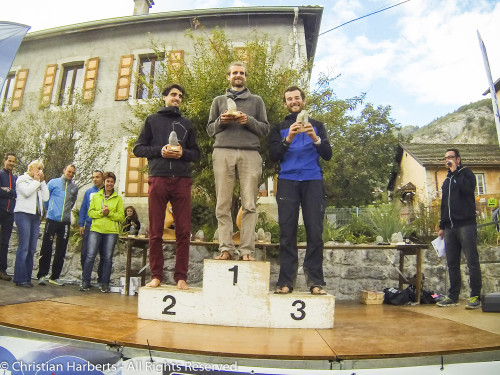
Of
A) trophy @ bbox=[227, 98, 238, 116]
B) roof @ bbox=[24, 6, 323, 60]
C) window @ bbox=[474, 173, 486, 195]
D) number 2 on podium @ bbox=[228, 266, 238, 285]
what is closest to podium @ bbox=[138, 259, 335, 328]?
number 2 on podium @ bbox=[228, 266, 238, 285]

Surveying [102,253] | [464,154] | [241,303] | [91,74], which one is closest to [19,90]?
[91,74]

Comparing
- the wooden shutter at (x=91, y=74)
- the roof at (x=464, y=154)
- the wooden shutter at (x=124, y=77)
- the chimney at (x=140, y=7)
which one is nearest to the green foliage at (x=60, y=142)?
the wooden shutter at (x=124, y=77)

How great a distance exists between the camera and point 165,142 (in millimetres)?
3078

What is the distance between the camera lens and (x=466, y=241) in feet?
12.7

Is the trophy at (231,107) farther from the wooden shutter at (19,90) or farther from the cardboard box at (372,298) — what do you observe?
the wooden shutter at (19,90)

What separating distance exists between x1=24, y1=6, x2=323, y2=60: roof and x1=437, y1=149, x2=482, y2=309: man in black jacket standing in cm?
829

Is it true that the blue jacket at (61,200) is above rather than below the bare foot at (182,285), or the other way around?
above

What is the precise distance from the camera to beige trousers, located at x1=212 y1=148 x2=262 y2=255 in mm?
2859

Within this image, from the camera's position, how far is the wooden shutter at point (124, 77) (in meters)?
11.1

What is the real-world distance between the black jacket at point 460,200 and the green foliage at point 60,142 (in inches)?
321

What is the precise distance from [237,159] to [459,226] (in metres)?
2.80

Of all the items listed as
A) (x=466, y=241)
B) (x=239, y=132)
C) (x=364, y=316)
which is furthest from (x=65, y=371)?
(x=466, y=241)

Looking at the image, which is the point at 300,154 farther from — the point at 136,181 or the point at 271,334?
the point at 136,181

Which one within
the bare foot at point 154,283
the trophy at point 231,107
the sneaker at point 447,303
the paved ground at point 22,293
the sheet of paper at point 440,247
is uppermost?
the trophy at point 231,107
